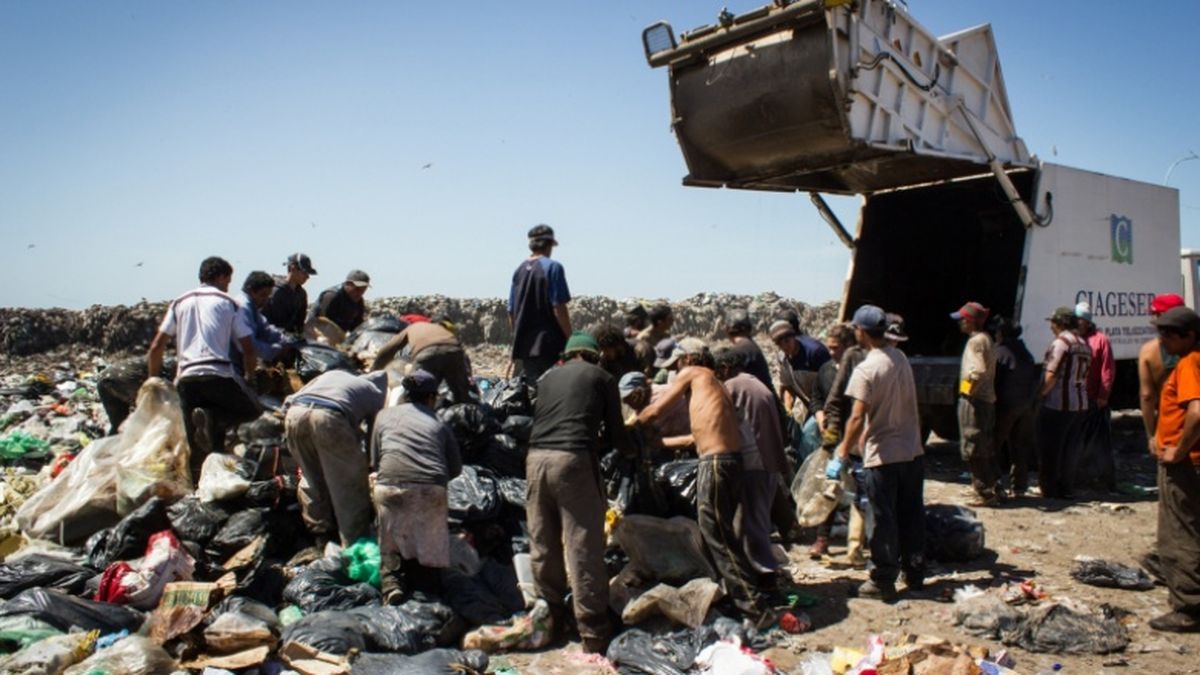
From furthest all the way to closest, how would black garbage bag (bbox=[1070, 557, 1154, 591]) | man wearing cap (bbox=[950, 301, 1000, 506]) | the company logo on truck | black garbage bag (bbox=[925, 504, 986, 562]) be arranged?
the company logo on truck → man wearing cap (bbox=[950, 301, 1000, 506]) → black garbage bag (bbox=[925, 504, 986, 562]) → black garbage bag (bbox=[1070, 557, 1154, 591])

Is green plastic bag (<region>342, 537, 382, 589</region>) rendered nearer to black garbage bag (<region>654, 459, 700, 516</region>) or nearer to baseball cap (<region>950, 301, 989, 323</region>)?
black garbage bag (<region>654, 459, 700, 516</region>)

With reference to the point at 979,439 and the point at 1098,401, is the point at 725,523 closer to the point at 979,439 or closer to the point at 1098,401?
the point at 979,439

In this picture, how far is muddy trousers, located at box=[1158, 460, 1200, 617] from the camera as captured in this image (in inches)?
172

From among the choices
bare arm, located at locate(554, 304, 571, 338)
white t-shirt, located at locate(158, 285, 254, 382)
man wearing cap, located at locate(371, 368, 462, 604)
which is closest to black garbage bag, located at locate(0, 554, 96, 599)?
white t-shirt, located at locate(158, 285, 254, 382)

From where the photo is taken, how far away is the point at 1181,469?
441 cm

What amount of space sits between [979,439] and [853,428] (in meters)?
2.56

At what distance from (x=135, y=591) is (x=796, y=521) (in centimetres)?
385

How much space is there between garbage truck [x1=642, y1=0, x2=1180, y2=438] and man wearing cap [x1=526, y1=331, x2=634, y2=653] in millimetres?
3564

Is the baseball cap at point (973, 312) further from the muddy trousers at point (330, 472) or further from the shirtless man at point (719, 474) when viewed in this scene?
the muddy trousers at point (330, 472)

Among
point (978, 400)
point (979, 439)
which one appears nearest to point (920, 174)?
point (978, 400)

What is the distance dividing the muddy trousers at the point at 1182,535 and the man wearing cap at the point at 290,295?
20.9 ft

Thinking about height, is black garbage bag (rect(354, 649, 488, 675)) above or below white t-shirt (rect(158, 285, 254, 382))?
below

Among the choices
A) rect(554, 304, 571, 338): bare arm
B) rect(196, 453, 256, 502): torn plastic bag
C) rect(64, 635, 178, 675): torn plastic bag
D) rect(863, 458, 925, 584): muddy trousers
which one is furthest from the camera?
rect(554, 304, 571, 338): bare arm

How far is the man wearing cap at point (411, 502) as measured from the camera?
15.3 feet
